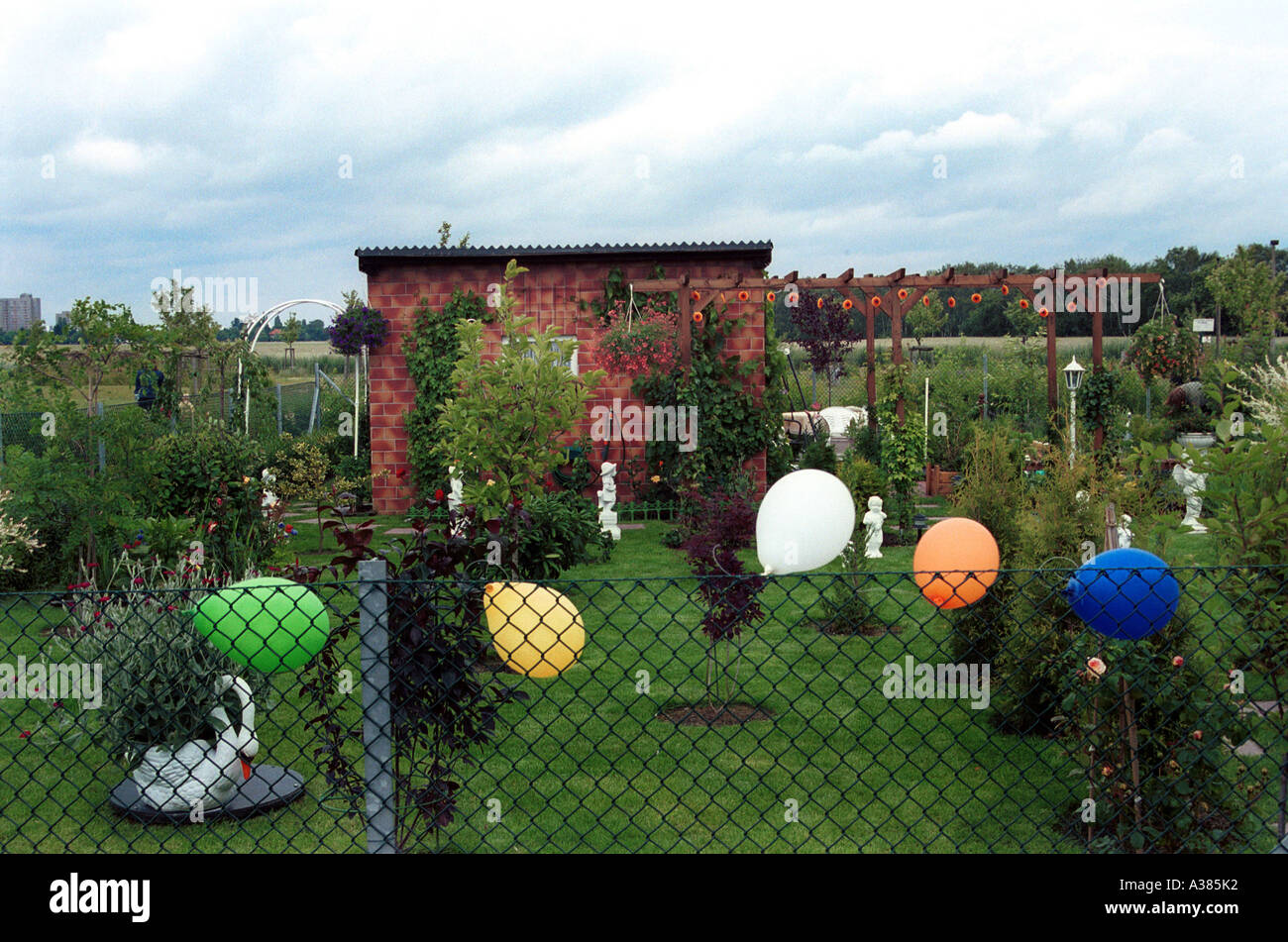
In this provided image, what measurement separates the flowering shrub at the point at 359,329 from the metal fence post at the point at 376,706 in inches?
467

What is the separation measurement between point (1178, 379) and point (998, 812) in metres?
19.7

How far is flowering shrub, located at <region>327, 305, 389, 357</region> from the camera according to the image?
1382 centimetres

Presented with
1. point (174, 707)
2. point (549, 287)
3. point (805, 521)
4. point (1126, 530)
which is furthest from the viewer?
point (549, 287)

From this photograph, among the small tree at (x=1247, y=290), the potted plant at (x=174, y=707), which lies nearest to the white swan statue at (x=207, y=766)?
the potted plant at (x=174, y=707)

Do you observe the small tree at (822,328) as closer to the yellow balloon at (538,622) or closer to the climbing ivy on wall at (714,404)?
the climbing ivy on wall at (714,404)

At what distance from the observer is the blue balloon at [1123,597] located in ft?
9.73

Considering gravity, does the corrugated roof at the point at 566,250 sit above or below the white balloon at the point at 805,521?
above

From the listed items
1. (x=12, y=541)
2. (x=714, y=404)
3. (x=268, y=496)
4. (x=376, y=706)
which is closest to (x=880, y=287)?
(x=714, y=404)

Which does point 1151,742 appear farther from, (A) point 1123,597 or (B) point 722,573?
(B) point 722,573

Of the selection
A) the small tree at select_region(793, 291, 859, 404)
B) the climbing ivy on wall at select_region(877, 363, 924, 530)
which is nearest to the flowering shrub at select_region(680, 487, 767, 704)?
the climbing ivy on wall at select_region(877, 363, 924, 530)

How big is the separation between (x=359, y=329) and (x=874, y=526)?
298 inches

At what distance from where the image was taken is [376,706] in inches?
99.6

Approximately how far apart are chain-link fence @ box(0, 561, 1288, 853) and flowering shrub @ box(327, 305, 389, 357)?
841 centimetres
